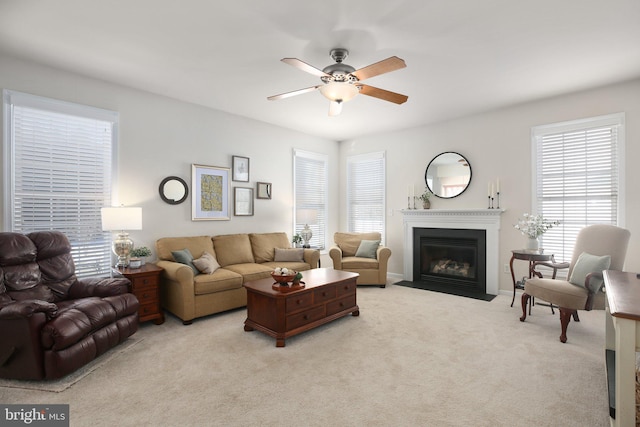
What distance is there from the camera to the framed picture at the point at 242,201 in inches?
204

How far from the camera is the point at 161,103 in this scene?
4.33 metres

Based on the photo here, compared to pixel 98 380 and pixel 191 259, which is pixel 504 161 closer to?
pixel 191 259

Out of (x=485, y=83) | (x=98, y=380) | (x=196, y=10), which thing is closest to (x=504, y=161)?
(x=485, y=83)

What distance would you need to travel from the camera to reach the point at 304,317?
10.9 ft

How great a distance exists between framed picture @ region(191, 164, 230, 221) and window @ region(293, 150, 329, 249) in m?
1.34

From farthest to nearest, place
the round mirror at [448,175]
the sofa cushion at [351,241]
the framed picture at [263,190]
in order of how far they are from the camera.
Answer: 1. the sofa cushion at [351,241]
2. the framed picture at [263,190]
3. the round mirror at [448,175]

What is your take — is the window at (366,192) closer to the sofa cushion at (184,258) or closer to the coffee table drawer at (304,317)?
the coffee table drawer at (304,317)

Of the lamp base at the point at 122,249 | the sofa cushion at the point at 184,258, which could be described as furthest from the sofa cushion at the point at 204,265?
the lamp base at the point at 122,249

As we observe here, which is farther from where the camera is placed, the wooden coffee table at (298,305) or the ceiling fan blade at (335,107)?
the ceiling fan blade at (335,107)

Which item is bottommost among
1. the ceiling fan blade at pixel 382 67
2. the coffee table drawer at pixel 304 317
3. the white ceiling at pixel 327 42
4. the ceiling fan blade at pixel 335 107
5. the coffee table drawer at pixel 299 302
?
the coffee table drawer at pixel 304 317

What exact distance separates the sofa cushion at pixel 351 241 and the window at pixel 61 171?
Result: 3.60 m

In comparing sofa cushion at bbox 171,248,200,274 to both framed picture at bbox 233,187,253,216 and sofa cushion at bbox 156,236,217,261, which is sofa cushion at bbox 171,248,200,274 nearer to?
sofa cushion at bbox 156,236,217,261

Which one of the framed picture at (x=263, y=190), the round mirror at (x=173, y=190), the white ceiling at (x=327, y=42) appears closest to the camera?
the white ceiling at (x=327, y=42)

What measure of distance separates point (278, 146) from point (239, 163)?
0.89 m
